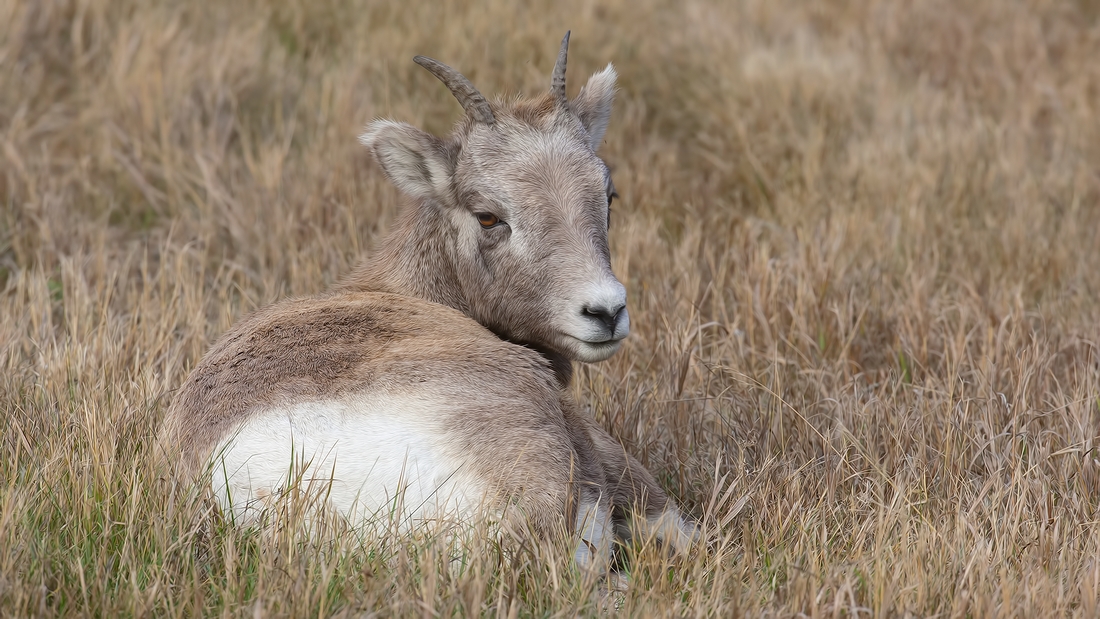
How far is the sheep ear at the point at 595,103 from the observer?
4.51 meters

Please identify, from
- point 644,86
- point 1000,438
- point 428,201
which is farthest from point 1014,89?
point 428,201

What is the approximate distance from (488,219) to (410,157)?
1.28 feet

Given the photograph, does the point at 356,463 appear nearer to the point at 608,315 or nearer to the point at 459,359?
the point at 459,359

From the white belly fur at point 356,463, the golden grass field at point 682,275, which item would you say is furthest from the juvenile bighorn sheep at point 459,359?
the golden grass field at point 682,275

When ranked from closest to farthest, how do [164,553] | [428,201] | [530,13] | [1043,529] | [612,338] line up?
[164,553] → [1043,529] → [612,338] → [428,201] → [530,13]

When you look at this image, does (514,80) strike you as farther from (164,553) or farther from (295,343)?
(164,553)

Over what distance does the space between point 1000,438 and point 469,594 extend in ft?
8.03

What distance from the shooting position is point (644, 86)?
8.31 m

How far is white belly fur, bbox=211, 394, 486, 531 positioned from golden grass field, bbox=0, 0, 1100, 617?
0.10 meters

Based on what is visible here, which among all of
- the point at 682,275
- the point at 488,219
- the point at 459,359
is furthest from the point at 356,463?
the point at 682,275

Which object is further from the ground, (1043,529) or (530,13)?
(530,13)

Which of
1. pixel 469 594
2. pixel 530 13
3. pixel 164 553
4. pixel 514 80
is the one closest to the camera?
pixel 469 594

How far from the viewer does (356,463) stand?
2953 millimetres

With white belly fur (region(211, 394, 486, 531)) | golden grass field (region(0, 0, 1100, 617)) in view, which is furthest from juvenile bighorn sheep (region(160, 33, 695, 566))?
golden grass field (region(0, 0, 1100, 617))
